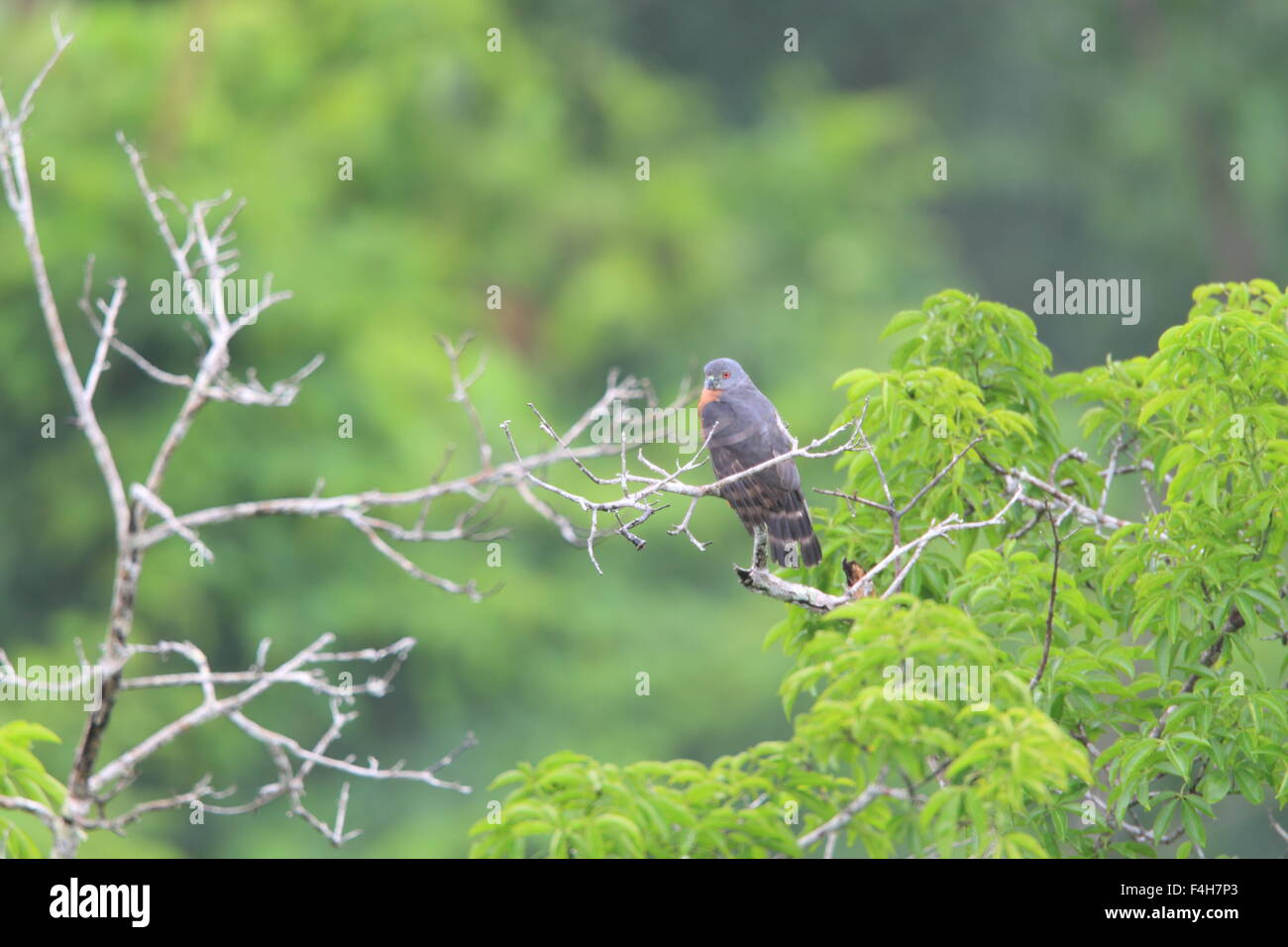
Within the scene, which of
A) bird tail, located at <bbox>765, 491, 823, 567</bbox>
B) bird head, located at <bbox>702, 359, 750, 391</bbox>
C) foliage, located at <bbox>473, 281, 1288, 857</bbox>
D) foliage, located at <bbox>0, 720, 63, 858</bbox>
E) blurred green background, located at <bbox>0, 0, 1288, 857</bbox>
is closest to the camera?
foliage, located at <bbox>473, 281, 1288, 857</bbox>

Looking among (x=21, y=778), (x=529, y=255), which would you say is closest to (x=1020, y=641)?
(x=21, y=778)

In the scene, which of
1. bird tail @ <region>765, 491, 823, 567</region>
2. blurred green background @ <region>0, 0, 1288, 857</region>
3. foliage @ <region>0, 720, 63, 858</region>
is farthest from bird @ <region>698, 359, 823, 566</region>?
blurred green background @ <region>0, 0, 1288, 857</region>

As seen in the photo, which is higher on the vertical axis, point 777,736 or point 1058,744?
point 1058,744

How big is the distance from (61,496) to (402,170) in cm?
627

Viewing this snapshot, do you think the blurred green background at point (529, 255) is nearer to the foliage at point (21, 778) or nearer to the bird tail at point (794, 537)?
the bird tail at point (794, 537)

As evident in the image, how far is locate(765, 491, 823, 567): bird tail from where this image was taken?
5.56 metres

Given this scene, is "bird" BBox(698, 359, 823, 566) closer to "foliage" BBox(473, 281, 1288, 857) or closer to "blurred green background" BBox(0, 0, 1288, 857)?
"foliage" BBox(473, 281, 1288, 857)

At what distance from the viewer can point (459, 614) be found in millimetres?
16875

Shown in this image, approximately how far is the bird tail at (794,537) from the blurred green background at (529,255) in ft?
31.6

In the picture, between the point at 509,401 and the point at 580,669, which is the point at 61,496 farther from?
the point at 580,669

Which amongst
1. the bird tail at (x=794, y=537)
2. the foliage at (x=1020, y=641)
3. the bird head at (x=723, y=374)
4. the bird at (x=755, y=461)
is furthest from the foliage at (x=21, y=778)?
the bird head at (x=723, y=374)

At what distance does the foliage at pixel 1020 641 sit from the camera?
3742 millimetres

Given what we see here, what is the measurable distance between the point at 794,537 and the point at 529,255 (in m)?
15.1

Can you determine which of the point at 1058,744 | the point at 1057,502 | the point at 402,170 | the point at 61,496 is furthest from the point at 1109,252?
the point at 1058,744
